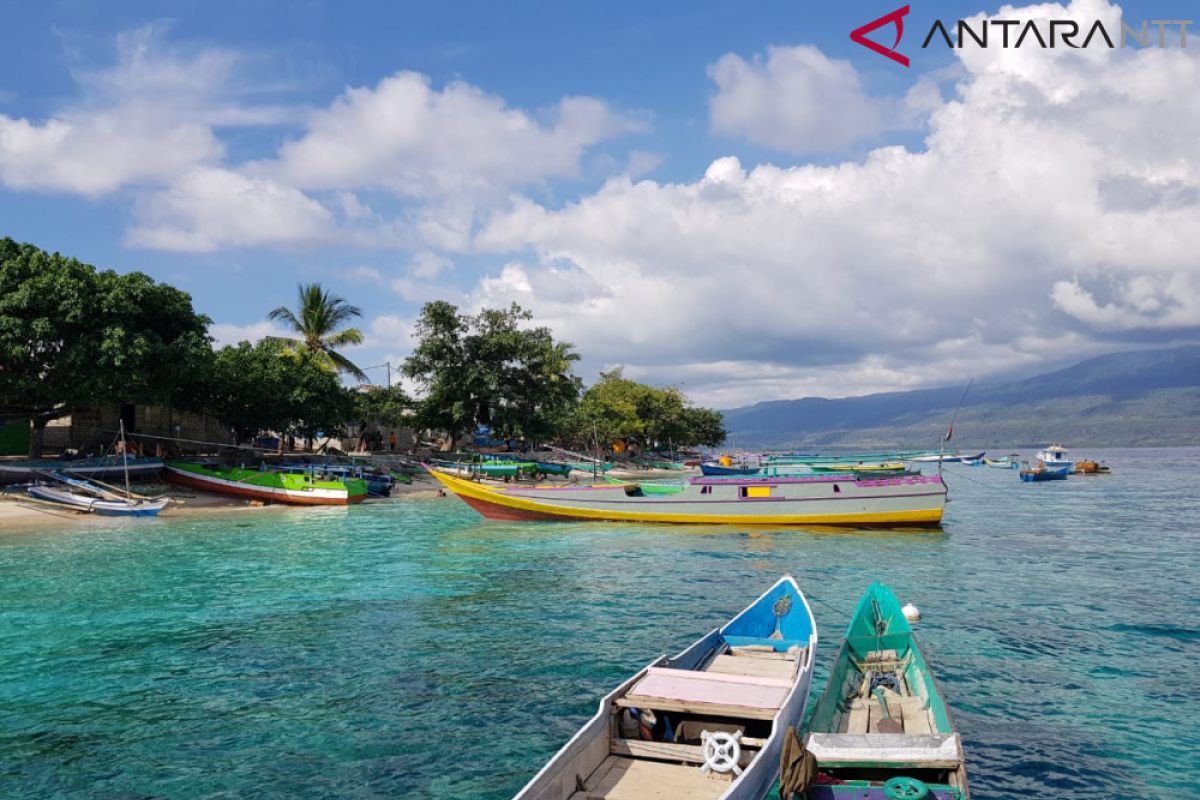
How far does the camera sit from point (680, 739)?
769 centimetres

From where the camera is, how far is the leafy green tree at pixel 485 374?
5547cm

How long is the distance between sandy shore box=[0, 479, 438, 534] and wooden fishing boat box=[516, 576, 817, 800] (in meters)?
29.9

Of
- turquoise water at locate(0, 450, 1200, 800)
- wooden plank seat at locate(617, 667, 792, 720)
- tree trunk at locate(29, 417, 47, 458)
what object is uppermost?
tree trunk at locate(29, 417, 47, 458)

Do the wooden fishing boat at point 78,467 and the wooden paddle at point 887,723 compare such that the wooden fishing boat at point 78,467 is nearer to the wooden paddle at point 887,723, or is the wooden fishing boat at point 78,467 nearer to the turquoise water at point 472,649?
the turquoise water at point 472,649

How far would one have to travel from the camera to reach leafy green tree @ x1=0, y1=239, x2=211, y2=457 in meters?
30.8

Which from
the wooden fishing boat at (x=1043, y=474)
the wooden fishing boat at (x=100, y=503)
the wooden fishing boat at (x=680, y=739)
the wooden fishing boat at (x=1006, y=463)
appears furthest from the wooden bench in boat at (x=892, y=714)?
the wooden fishing boat at (x=1006, y=463)

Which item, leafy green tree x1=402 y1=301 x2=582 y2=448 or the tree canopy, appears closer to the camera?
leafy green tree x1=402 y1=301 x2=582 y2=448

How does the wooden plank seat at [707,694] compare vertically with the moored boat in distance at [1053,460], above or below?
above

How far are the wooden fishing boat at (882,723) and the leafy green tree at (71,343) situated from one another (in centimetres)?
3250

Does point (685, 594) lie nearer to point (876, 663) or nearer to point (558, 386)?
point (876, 663)

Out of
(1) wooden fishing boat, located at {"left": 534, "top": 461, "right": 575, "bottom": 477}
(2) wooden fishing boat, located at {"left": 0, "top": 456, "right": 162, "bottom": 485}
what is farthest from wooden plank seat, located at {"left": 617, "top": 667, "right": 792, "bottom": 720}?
(1) wooden fishing boat, located at {"left": 534, "top": 461, "right": 575, "bottom": 477}

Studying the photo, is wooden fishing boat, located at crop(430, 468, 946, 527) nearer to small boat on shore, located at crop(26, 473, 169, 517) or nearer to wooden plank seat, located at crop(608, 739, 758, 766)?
small boat on shore, located at crop(26, 473, 169, 517)

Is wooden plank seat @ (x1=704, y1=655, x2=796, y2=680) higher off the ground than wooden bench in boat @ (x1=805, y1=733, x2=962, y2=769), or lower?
lower

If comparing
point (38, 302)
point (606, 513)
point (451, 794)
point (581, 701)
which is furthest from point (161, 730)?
point (38, 302)
